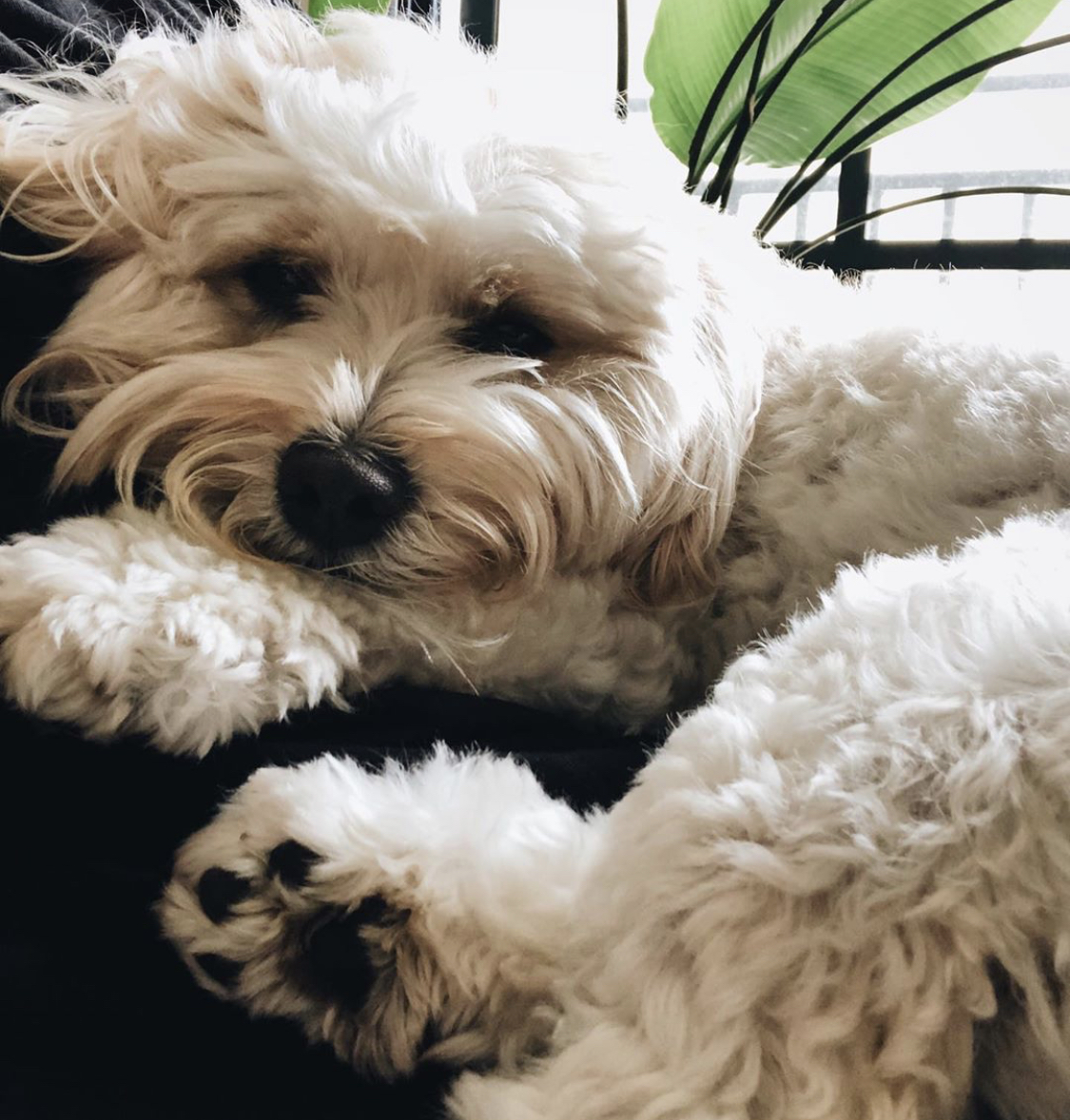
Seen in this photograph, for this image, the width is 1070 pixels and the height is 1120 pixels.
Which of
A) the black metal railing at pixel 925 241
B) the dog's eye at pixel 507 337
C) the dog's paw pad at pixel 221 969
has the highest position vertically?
the dog's eye at pixel 507 337

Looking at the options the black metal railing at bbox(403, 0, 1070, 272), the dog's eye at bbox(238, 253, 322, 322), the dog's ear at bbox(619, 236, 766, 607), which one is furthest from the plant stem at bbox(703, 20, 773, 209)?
the dog's eye at bbox(238, 253, 322, 322)

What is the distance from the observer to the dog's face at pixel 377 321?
0.91 m

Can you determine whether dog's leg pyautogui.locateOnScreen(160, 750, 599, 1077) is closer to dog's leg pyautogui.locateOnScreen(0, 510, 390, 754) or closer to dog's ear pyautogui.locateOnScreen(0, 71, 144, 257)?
dog's leg pyautogui.locateOnScreen(0, 510, 390, 754)

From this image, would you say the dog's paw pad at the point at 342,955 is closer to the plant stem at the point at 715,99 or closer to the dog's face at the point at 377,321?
the dog's face at the point at 377,321

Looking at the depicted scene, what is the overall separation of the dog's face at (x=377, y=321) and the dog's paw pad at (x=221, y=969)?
0.36 m

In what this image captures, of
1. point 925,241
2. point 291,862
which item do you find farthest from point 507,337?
point 925,241

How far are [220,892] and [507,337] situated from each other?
62 cm

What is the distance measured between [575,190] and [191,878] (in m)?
0.70

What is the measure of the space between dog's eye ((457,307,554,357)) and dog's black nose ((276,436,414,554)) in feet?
0.69

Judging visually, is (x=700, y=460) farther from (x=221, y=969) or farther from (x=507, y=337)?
(x=221, y=969)

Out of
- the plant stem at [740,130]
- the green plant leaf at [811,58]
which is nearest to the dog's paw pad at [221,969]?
the plant stem at [740,130]

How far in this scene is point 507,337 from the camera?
3.47ft

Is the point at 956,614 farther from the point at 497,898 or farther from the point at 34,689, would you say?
the point at 34,689

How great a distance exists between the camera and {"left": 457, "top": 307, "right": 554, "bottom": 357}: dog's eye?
3.45 ft
